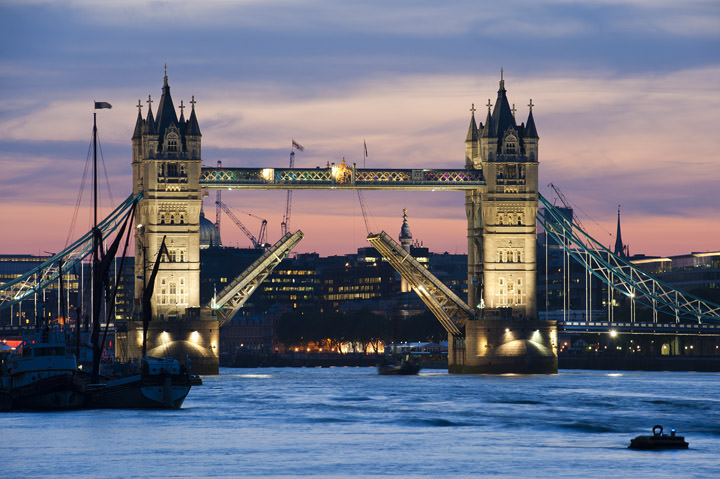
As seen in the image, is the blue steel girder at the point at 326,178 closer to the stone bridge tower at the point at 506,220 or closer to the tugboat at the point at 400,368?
the stone bridge tower at the point at 506,220

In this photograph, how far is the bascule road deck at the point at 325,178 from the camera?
120 m

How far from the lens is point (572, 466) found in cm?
5550

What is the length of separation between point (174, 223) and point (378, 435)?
55.8m

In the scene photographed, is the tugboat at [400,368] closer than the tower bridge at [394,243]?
No

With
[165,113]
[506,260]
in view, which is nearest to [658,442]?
[506,260]

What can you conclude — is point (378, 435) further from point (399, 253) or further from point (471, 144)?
point (471, 144)

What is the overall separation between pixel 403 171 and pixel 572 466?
67.8m

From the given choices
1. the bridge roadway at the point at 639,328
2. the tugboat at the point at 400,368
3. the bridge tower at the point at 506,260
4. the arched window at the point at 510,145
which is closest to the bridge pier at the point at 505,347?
the bridge tower at the point at 506,260

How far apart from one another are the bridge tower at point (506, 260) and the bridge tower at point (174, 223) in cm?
1963

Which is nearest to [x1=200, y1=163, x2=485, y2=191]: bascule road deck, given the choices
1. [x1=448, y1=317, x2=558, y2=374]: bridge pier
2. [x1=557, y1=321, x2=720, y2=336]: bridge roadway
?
[x1=448, y1=317, x2=558, y2=374]: bridge pier

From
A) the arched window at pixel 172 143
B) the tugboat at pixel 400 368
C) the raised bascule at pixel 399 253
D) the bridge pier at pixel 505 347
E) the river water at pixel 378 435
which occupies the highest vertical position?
the arched window at pixel 172 143

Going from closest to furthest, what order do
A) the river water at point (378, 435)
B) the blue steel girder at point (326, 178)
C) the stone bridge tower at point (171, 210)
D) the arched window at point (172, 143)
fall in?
the river water at point (378, 435), the blue steel girder at point (326, 178), the stone bridge tower at point (171, 210), the arched window at point (172, 143)

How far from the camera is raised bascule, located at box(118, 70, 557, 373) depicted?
395 feet

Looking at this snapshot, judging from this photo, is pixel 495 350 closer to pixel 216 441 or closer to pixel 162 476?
pixel 216 441
